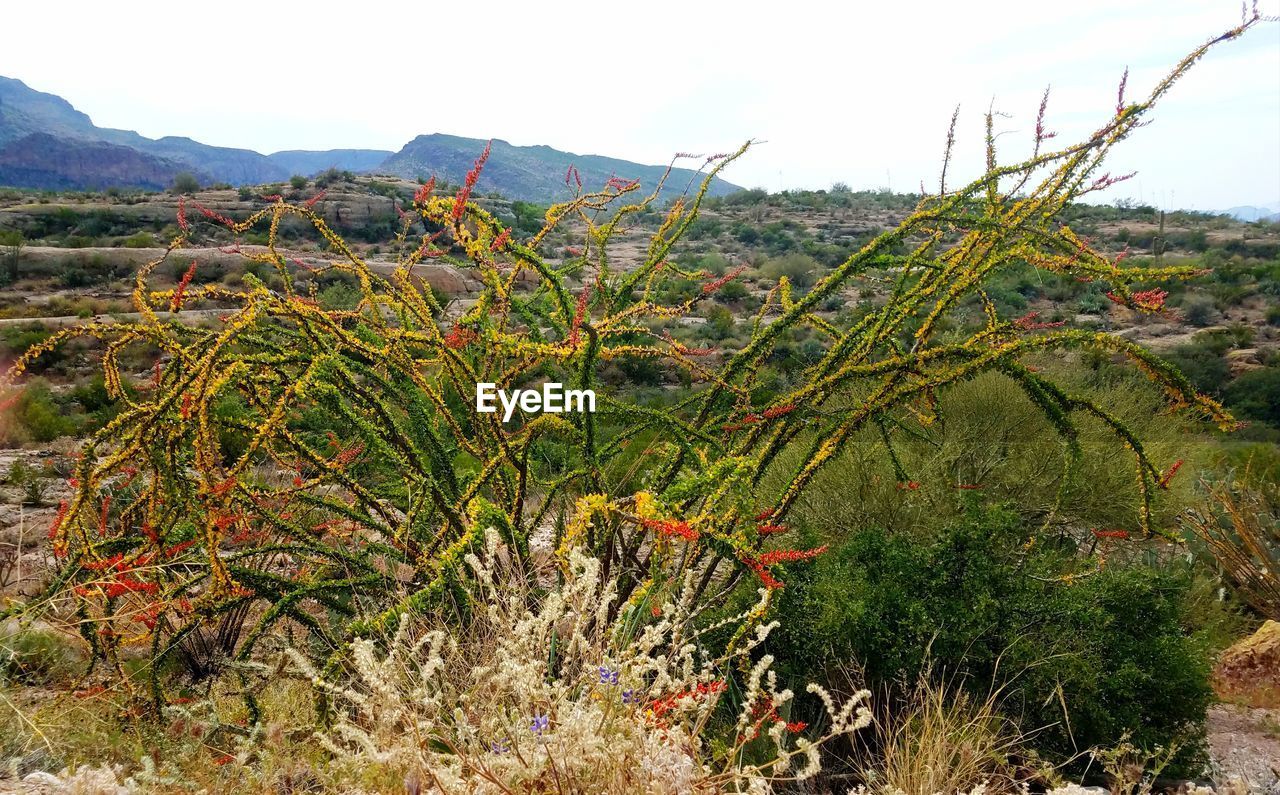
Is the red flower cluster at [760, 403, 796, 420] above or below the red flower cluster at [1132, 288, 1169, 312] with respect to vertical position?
below

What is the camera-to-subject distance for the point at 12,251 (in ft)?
77.7

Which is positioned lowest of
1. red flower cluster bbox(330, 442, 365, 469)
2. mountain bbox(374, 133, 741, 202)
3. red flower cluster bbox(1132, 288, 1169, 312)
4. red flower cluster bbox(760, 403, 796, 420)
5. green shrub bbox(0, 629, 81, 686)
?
green shrub bbox(0, 629, 81, 686)

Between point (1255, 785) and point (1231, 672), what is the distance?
1.71 m

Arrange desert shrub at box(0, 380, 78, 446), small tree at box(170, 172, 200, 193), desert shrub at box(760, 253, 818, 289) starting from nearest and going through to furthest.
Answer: desert shrub at box(0, 380, 78, 446), desert shrub at box(760, 253, 818, 289), small tree at box(170, 172, 200, 193)

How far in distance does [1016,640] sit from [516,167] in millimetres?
126454

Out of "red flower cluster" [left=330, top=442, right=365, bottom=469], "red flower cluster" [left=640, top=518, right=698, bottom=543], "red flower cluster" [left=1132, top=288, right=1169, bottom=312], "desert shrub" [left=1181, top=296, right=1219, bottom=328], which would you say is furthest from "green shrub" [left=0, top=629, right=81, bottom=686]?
"desert shrub" [left=1181, top=296, right=1219, bottom=328]

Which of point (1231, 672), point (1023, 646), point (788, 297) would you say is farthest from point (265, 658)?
point (1231, 672)

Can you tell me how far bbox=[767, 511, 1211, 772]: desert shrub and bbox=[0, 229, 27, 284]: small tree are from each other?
28.4 meters

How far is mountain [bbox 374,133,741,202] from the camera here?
11144cm

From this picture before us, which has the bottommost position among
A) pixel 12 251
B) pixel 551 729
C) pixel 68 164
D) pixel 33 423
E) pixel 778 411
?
pixel 33 423

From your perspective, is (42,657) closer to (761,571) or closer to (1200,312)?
(761,571)

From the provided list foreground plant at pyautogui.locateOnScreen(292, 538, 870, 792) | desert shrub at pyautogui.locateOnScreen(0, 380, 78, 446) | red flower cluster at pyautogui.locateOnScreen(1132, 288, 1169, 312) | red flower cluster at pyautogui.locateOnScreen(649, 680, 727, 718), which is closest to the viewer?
foreground plant at pyautogui.locateOnScreen(292, 538, 870, 792)

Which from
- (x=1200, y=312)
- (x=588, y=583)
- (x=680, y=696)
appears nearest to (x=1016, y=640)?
(x=680, y=696)

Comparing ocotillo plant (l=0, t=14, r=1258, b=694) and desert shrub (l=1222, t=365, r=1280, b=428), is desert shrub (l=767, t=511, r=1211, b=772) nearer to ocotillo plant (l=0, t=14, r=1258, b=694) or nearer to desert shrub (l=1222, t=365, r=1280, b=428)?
ocotillo plant (l=0, t=14, r=1258, b=694)
